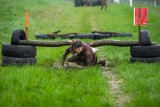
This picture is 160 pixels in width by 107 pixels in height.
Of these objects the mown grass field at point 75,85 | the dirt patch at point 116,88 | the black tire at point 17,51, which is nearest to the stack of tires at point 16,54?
the black tire at point 17,51

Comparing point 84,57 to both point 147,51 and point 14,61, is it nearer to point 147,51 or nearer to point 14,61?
point 147,51

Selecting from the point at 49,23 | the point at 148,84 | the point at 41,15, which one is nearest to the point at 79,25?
the point at 49,23

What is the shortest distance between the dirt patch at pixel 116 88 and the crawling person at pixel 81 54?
0.50 meters

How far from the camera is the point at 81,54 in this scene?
11125 millimetres

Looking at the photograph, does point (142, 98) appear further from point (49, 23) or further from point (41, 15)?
point (41, 15)

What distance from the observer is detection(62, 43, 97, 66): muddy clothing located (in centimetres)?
1090

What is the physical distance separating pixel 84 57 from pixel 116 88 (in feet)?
9.28

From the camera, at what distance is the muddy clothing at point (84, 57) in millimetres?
10898

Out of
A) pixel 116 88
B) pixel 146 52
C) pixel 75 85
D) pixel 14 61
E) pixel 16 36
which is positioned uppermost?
pixel 16 36

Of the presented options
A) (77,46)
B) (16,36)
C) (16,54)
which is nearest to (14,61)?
(16,54)

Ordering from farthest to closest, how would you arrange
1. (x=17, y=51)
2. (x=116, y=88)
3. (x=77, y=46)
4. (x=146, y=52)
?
(x=146, y=52), (x=17, y=51), (x=77, y=46), (x=116, y=88)

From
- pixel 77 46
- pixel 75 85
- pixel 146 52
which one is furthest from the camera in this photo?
pixel 146 52

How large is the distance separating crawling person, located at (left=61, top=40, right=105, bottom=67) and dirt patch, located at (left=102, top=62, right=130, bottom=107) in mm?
499

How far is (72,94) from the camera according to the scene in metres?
7.49
